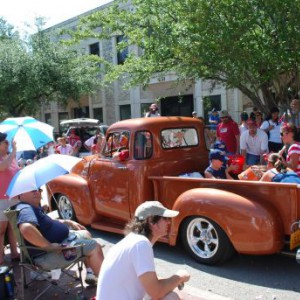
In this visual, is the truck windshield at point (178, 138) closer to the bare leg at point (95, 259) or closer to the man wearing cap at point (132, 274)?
the bare leg at point (95, 259)

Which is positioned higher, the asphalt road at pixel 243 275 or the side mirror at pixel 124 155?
the side mirror at pixel 124 155

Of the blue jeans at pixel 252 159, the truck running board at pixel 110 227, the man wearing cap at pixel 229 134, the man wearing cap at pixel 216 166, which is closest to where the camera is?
the man wearing cap at pixel 216 166

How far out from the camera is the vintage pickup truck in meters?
4.59

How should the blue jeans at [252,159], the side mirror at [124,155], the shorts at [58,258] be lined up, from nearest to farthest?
1. the shorts at [58,258]
2. the side mirror at [124,155]
3. the blue jeans at [252,159]

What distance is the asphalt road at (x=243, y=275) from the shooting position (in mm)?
4406

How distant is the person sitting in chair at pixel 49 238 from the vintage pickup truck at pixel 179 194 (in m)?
1.26

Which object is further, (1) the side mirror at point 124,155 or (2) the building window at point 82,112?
(2) the building window at point 82,112

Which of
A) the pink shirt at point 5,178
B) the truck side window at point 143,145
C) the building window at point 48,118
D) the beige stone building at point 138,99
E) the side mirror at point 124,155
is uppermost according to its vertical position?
the beige stone building at point 138,99

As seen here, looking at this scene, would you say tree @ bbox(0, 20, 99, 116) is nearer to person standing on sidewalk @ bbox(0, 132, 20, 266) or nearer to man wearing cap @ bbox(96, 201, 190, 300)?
person standing on sidewalk @ bbox(0, 132, 20, 266)

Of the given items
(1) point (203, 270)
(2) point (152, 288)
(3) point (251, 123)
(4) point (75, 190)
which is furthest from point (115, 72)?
(2) point (152, 288)

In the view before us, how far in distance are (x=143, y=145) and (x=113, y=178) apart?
643mm

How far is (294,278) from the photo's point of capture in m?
4.74

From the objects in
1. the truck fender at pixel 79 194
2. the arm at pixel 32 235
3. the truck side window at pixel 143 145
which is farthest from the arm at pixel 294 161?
the arm at pixel 32 235

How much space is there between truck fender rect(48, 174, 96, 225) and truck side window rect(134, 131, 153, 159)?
1175 millimetres
